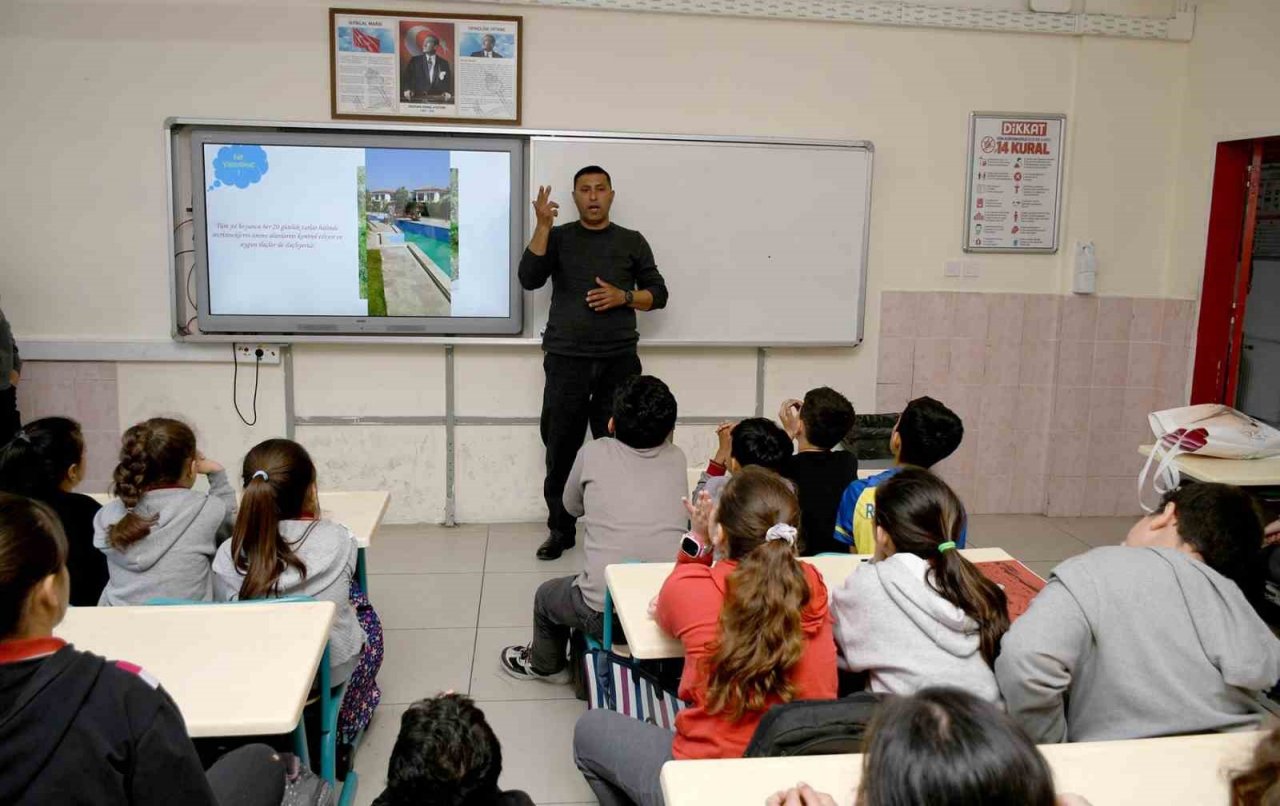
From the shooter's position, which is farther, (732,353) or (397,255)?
(732,353)

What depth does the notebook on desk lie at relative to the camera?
2.45 metres

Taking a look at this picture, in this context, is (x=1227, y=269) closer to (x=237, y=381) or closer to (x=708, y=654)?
(x=708, y=654)

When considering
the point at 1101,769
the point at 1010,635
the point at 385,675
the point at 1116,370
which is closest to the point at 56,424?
the point at 385,675

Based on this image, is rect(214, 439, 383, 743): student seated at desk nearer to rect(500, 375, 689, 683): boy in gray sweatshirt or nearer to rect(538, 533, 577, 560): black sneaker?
rect(500, 375, 689, 683): boy in gray sweatshirt

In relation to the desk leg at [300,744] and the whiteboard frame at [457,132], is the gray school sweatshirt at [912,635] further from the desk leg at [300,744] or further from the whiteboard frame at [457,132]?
the whiteboard frame at [457,132]

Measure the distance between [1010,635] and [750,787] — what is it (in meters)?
0.59

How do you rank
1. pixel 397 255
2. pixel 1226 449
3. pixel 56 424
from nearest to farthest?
1. pixel 56 424
2. pixel 1226 449
3. pixel 397 255

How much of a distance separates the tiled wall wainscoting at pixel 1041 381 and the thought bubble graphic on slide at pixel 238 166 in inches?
117

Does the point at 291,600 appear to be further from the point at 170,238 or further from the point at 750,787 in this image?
the point at 170,238

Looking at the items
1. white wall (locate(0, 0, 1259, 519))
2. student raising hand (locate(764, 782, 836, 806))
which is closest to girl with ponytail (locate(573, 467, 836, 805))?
student raising hand (locate(764, 782, 836, 806))

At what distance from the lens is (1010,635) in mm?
1802

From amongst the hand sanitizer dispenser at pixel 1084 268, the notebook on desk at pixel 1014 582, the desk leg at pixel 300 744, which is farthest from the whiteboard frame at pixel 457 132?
the desk leg at pixel 300 744

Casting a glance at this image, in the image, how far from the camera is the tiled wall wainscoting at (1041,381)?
502 centimetres

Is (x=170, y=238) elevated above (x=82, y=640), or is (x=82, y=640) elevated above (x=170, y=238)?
(x=170, y=238)
